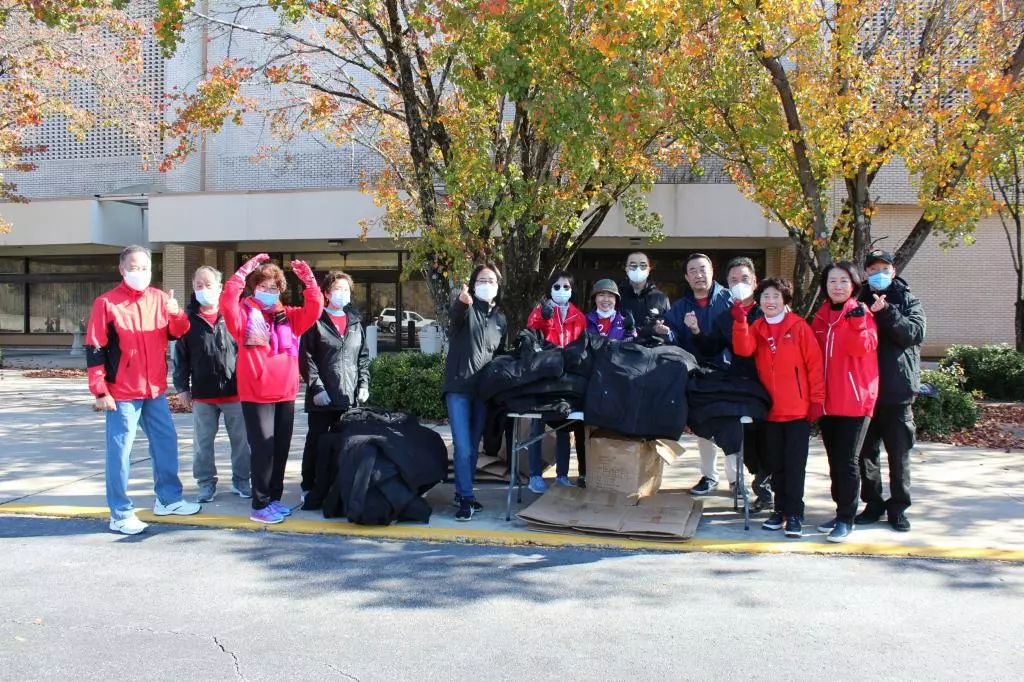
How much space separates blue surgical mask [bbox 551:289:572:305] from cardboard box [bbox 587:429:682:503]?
1116 millimetres

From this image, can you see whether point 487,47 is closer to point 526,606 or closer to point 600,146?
point 600,146

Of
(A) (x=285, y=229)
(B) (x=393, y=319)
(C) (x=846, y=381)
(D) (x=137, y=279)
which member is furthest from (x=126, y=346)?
(B) (x=393, y=319)

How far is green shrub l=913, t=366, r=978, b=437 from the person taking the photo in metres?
9.47

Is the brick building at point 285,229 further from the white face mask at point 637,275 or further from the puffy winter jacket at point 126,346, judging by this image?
the puffy winter jacket at point 126,346

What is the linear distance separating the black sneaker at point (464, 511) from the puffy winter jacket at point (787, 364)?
2276 millimetres

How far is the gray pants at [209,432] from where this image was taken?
645 centimetres

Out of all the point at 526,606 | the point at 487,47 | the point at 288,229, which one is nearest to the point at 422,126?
the point at 487,47

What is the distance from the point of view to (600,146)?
33.1 feet

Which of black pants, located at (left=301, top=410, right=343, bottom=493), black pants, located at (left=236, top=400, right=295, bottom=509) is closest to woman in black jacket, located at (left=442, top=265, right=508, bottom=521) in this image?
black pants, located at (left=301, top=410, right=343, bottom=493)

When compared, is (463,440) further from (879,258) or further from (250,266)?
(879,258)

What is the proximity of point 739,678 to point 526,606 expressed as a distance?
48.7 inches

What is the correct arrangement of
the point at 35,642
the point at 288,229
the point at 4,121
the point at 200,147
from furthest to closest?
the point at 200,147 → the point at 288,229 → the point at 4,121 → the point at 35,642

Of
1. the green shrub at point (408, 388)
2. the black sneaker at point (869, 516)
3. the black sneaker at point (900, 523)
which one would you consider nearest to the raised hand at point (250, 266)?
the green shrub at point (408, 388)

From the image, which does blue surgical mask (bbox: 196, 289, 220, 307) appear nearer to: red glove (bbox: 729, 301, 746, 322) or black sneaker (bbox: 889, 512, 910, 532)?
red glove (bbox: 729, 301, 746, 322)
